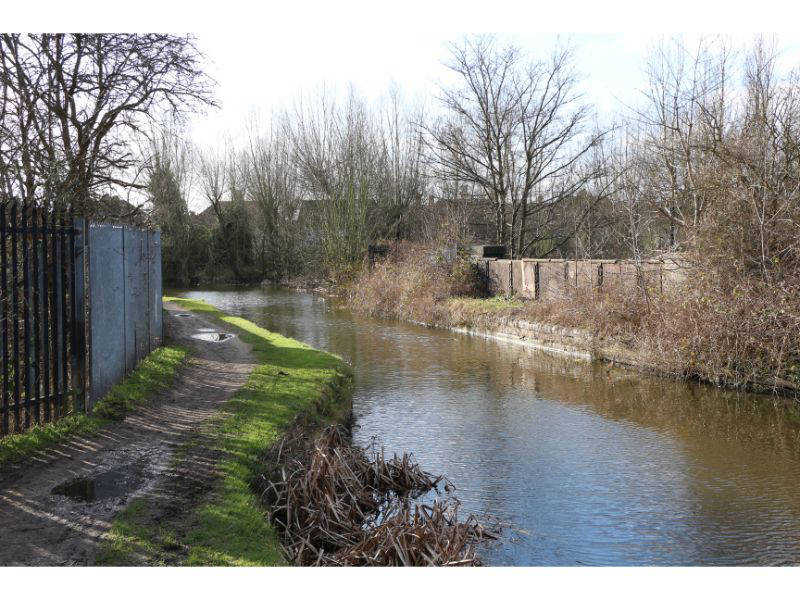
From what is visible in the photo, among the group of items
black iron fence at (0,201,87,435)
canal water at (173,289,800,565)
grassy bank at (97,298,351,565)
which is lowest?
canal water at (173,289,800,565)

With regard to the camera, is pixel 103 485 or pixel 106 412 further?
pixel 106 412

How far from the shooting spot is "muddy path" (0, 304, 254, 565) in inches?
194

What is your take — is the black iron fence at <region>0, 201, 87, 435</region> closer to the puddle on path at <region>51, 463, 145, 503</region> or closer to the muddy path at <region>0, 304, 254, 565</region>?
the muddy path at <region>0, 304, 254, 565</region>

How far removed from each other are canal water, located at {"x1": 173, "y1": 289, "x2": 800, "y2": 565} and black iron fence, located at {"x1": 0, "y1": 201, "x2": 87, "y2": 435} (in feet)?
12.7

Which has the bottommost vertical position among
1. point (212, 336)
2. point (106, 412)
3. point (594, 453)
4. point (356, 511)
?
point (594, 453)

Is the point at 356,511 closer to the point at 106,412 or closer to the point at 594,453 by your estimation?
the point at 106,412

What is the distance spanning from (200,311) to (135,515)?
707 inches

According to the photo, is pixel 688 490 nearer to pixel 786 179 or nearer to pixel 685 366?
pixel 685 366

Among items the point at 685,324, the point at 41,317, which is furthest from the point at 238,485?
the point at 685,324

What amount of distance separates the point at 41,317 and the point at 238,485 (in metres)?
3.10

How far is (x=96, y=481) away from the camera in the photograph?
6.18 meters

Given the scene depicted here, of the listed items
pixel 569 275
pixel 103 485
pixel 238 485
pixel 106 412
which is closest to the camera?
pixel 103 485

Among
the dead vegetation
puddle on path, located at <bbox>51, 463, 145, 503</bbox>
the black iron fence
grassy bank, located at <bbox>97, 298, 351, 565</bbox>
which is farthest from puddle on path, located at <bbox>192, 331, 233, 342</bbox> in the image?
puddle on path, located at <bbox>51, 463, 145, 503</bbox>

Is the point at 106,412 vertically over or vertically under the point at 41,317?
under
